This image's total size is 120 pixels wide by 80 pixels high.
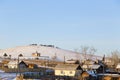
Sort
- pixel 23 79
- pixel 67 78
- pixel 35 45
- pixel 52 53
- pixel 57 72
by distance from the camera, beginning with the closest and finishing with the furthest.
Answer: pixel 23 79, pixel 67 78, pixel 57 72, pixel 52 53, pixel 35 45

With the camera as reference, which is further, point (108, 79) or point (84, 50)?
point (84, 50)

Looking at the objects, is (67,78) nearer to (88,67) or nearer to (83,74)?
(83,74)

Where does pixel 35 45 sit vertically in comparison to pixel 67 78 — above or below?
above

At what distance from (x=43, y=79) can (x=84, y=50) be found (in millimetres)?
72011

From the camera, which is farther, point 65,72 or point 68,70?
point 65,72

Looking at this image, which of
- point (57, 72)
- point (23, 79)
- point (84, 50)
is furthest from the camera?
point (84, 50)

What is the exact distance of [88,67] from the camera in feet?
260

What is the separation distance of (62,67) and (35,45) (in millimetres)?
130767

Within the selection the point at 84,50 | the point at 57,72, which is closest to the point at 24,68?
the point at 57,72

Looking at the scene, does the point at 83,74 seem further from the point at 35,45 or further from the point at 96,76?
the point at 35,45

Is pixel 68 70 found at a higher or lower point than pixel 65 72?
higher

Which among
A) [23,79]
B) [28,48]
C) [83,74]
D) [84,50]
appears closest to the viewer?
[23,79]

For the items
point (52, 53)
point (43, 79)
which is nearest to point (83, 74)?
point (43, 79)

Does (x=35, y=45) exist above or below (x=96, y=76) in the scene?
above
